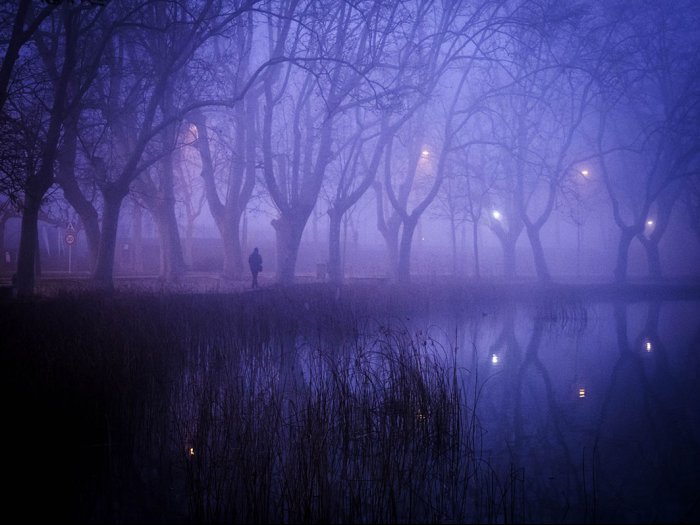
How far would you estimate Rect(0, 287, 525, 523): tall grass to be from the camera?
11.5 ft

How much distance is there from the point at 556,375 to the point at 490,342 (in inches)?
111

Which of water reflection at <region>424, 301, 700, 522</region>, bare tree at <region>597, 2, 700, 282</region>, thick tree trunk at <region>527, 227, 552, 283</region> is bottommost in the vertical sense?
water reflection at <region>424, 301, 700, 522</region>

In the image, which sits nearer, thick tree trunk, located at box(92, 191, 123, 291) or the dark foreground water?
the dark foreground water

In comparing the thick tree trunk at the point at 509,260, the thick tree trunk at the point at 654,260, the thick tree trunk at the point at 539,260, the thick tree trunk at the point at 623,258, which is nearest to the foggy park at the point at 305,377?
the thick tree trunk at the point at 539,260

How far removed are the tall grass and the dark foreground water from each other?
0.7 inches

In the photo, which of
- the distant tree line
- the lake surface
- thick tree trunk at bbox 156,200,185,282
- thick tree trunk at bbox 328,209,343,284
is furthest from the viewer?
thick tree trunk at bbox 156,200,185,282

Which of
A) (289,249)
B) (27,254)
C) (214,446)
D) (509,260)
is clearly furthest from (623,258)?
(27,254)

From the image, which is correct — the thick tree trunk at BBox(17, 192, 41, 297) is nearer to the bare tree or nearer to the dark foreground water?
the dark foreground water

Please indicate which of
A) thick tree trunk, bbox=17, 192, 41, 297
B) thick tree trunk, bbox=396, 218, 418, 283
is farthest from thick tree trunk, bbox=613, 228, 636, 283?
thick tree trunk, bbox=17, 192, 41, 297

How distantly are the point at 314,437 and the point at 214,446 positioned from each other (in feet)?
3.34

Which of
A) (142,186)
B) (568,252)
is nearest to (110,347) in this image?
(142,186)

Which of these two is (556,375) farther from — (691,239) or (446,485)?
(691,239)

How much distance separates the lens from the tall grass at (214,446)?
3.51 metres

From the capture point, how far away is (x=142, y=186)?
1900 cm
